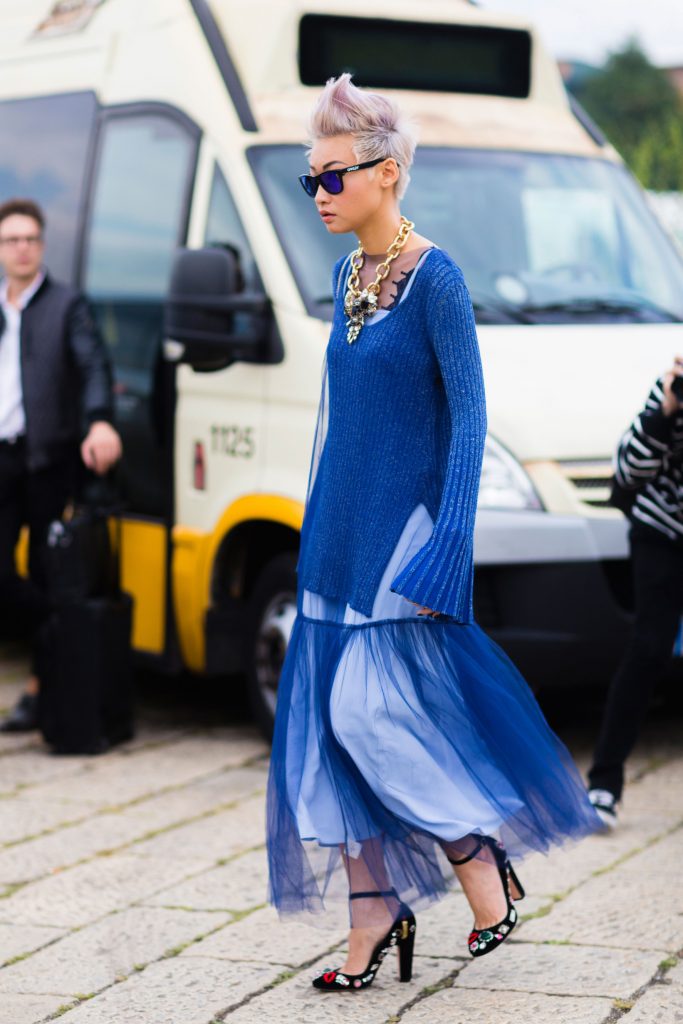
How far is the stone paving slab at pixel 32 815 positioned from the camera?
5.68 meters

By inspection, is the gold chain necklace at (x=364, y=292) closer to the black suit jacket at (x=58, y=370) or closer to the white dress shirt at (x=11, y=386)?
the black suit jacket at (x=58, y=370)

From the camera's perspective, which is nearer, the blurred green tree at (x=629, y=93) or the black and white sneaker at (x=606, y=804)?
the black and white sneaker at (x=606, y=804)

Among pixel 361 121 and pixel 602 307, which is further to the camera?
pixel 602 307

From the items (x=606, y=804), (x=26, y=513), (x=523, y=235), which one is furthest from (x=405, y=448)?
(x=26, y=513)

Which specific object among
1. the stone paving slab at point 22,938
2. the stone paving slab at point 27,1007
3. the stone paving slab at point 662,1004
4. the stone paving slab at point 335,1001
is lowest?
the stone paving slab at point 22,938

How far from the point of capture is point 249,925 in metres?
4.68

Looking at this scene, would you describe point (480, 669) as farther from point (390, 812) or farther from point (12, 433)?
point (12, 433)

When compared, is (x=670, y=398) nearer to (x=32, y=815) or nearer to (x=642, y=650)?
(x=642, y=650)

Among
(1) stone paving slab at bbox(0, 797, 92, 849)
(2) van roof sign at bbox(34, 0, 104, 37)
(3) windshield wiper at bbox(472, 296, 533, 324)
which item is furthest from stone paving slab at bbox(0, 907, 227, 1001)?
(2) van roof sign at bbox(34, 0, 104, 37)

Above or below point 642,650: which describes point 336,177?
Answer: above

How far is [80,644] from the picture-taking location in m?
6.78

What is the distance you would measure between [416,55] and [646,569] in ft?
8.97

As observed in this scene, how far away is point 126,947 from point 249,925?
335mm

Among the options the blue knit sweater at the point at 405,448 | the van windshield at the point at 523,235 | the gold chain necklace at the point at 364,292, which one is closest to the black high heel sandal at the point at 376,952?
the blue knit sweater at the point at 405,448
